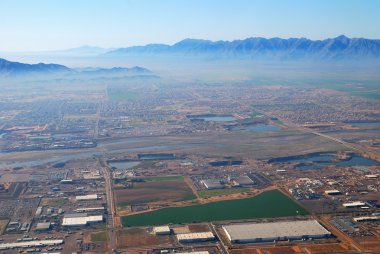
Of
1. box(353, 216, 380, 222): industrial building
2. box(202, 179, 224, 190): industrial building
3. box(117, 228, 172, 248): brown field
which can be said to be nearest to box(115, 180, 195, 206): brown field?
box(202, 179, 224, 190): industrial building

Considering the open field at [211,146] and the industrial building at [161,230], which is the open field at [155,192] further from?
the open field at [211,146]

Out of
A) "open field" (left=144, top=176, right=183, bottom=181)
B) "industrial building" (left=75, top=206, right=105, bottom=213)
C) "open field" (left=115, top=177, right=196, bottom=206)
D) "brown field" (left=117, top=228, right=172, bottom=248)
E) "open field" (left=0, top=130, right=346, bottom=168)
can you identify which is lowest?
"open field" (left=0, top=130, right=346, bottom=168)

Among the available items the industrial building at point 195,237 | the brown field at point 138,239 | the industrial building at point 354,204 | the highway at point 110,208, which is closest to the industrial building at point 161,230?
the brown field at point 138,239

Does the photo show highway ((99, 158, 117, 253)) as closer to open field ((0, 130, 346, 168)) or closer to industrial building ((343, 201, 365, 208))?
→ open field ((0, 130, 346, 168))

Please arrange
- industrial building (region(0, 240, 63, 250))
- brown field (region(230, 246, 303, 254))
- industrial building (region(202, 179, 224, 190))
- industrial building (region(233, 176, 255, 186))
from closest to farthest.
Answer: brown field (region(230, 246, 303, 254)) < industrial building (region(0, 240, 63, 250)) < industrial building (region(202, 179, 224, 190)) < industrial building (region(233, 176, 255, 186))

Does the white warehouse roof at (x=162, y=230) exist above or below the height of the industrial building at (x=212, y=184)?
above

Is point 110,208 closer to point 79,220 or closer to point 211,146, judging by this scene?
point 79,220

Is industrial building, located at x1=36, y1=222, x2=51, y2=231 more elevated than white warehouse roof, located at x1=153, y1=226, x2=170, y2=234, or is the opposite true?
industrial building, located at x1=36, y1=222, x2=51, y2=231

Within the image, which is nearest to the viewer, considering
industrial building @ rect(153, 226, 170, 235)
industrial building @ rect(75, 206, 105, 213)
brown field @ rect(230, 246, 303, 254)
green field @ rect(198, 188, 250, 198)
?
brown field @ rect(230, 246, 303, 254)
